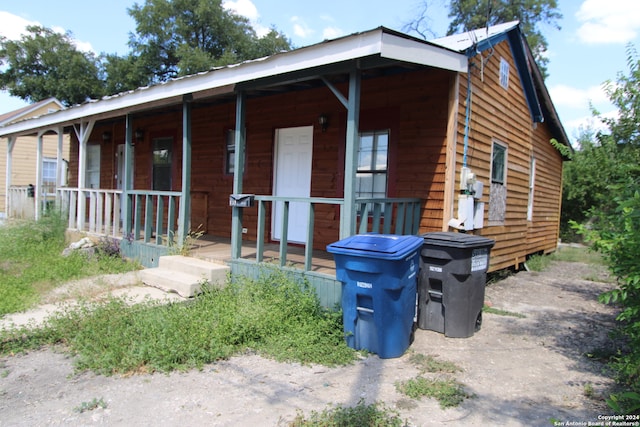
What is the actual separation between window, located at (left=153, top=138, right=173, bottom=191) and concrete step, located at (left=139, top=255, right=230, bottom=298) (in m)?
3.91

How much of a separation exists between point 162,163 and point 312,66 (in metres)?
6.13

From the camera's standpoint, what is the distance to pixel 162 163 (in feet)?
32.0

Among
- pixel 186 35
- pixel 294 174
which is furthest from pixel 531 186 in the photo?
pixel 186 35

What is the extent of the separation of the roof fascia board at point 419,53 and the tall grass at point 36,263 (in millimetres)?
4950

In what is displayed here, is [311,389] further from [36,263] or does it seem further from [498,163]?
[36,263]

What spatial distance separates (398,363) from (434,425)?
107 centimetres

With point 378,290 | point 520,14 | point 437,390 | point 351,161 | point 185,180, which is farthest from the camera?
point 520,14

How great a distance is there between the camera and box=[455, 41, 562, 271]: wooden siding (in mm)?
6242

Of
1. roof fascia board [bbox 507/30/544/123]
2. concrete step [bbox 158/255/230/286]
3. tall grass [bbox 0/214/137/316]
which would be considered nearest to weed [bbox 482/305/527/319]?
concrete step [bbox 158/255/230/286]

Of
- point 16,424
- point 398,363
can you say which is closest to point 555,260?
point 398,363

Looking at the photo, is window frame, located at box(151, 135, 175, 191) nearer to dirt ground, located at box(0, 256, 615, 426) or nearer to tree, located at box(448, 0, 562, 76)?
dirt ground, located at box(0, 256, 615, 426)

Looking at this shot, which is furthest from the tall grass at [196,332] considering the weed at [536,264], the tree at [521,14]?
the tree at [521,14]

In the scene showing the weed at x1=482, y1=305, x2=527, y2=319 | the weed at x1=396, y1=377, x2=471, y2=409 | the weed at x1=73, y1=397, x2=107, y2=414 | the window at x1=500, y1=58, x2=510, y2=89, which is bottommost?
the weed at x1=73, y1=397, x2=107, y2=414

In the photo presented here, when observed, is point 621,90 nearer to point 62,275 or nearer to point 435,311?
point 435,311
